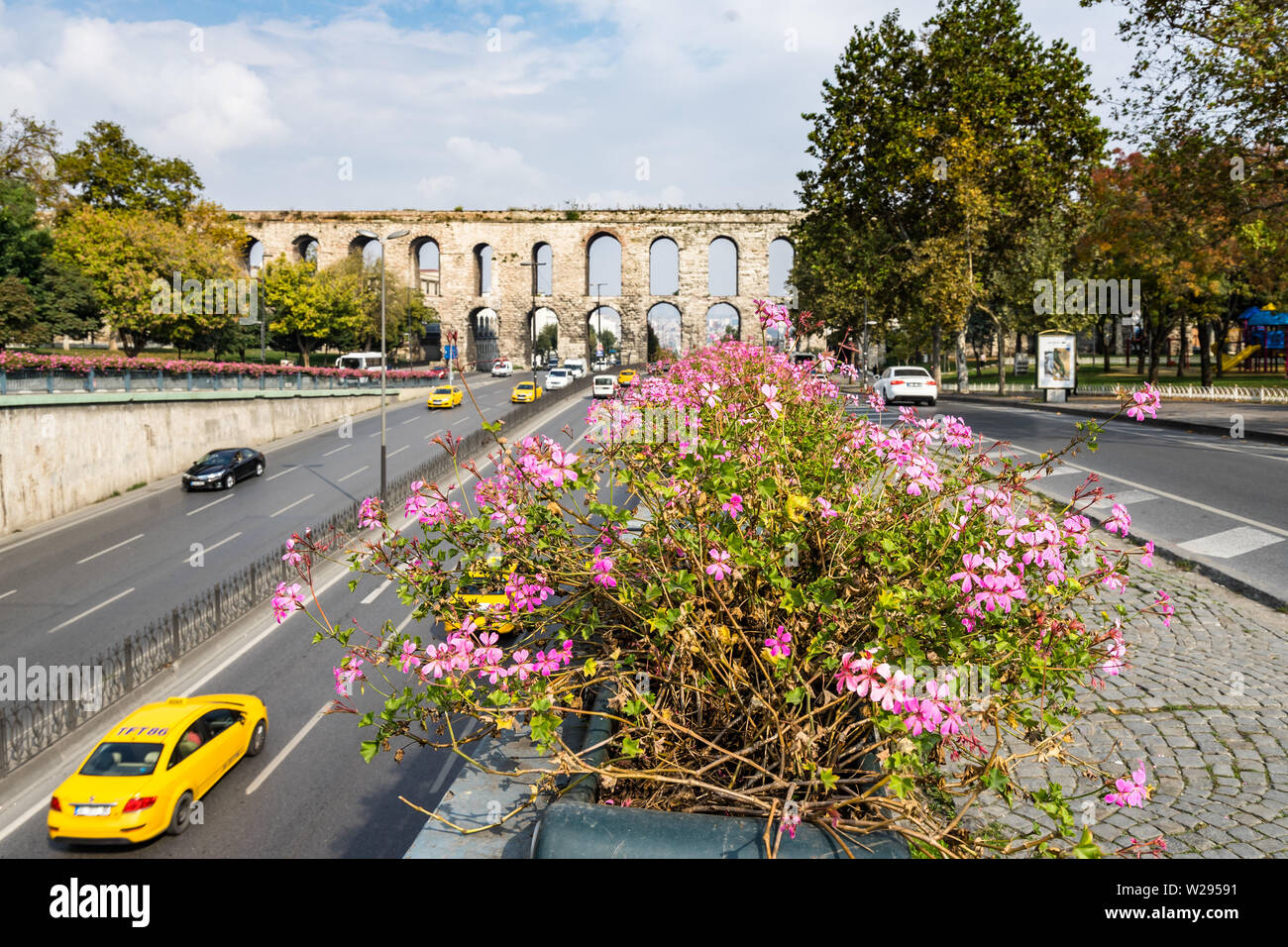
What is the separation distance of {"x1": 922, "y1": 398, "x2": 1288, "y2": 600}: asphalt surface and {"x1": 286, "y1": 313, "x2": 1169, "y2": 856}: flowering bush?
781cm

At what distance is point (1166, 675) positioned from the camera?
704cm

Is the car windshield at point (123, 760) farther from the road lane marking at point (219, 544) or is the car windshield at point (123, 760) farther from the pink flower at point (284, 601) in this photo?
the road lane marking at point (219, 544)

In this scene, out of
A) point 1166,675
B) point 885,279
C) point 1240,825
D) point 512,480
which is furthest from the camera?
point 885,279

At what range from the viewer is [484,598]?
3865 millimetres

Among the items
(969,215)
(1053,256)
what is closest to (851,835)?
(969,215)

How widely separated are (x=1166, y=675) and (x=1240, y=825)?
8.42 ft

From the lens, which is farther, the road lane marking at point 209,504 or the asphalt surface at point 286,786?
the road lane marking at point 209,504

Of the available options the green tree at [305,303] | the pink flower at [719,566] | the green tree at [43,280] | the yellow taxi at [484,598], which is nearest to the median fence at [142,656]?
the yellow taxi at [484,598]

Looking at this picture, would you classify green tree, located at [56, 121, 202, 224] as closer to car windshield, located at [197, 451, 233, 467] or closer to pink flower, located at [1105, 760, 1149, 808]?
car windshield, located at [197, 451, 233, 467]

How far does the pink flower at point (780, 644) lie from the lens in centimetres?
281

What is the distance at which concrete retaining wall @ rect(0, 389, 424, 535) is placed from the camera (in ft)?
92.3

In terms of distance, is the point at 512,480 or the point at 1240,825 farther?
the point at 1240,825

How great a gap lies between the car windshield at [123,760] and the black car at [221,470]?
23.5m
